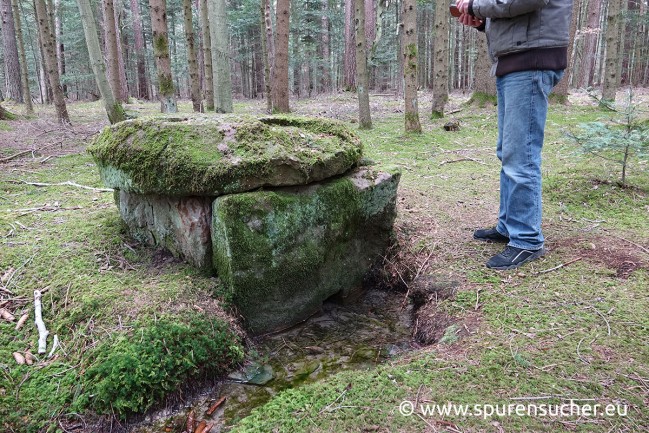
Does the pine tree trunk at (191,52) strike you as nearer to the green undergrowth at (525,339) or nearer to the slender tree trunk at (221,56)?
the slender tree trunk at (221,56)

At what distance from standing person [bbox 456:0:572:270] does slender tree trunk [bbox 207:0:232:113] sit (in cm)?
776

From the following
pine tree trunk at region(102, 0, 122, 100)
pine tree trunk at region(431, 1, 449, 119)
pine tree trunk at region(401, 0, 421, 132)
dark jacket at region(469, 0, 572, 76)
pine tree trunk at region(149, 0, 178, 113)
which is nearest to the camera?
dark jacket at region(469, 0, 572, 76)

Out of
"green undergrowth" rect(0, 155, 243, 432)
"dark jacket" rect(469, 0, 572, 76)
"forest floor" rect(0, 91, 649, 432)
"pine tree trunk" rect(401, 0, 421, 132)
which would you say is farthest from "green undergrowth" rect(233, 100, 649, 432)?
"pine tree trunk" rect(401, 0, 421, 132)

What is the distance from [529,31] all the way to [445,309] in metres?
2.08

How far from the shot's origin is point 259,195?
3062 millimetres

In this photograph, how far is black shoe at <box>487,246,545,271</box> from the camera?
3.36 meters

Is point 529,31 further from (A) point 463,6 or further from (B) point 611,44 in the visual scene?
(B) point 611,44

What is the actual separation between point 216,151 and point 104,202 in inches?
96.4

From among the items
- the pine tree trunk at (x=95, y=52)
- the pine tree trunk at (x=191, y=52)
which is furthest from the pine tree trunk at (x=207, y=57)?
the pine tree trunk at (x=95, y=52)

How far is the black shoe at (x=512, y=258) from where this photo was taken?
11.0 ft

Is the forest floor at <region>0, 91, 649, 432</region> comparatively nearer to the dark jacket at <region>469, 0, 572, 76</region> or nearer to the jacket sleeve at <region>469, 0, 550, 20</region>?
the dark jacket at <region>469, 0, 572, 76</region>

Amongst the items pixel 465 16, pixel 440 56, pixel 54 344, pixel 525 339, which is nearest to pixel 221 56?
pixel 440 56

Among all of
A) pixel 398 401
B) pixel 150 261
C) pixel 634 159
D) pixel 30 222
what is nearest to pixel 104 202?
pixel 30 222

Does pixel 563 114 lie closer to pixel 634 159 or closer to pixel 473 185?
pixel 634 159
